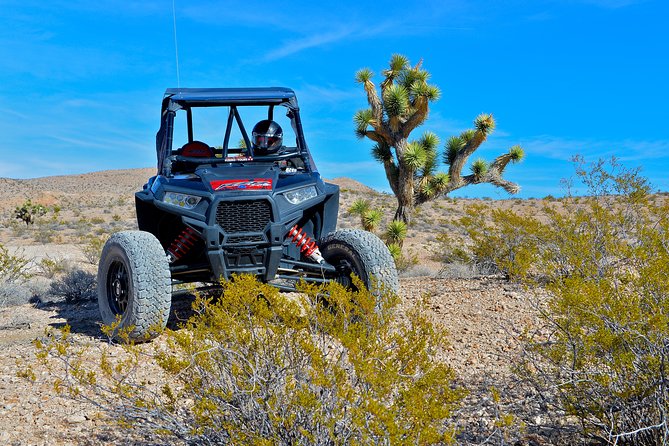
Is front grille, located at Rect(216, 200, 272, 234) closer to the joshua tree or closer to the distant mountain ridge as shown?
the joshua tree

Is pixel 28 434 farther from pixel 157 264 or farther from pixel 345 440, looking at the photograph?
pixel 345 440

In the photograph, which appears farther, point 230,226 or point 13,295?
point 13,295

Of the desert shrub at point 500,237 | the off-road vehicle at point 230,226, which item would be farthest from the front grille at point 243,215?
the desert shrub at point 500,237

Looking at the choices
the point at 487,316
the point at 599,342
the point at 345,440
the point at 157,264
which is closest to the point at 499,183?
the point at 487,316

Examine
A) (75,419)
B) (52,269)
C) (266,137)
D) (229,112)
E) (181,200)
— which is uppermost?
(229,112)

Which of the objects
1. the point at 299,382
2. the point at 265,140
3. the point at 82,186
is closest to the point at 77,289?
the point at 265,140

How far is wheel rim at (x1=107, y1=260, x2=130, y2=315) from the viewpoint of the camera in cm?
679

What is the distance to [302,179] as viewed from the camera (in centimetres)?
695

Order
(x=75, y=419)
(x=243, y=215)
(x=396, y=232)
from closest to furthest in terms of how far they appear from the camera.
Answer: (x=75, y=419), (x=243, y=215), (x=396, y=232)

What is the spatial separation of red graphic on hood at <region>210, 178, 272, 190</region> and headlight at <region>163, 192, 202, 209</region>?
23 cm

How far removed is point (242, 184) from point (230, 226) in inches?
17.2

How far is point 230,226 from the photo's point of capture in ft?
20.9

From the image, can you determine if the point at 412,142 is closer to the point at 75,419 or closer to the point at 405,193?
the point at 405,193

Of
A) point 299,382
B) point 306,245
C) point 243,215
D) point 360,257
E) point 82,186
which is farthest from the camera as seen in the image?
point 82,186
